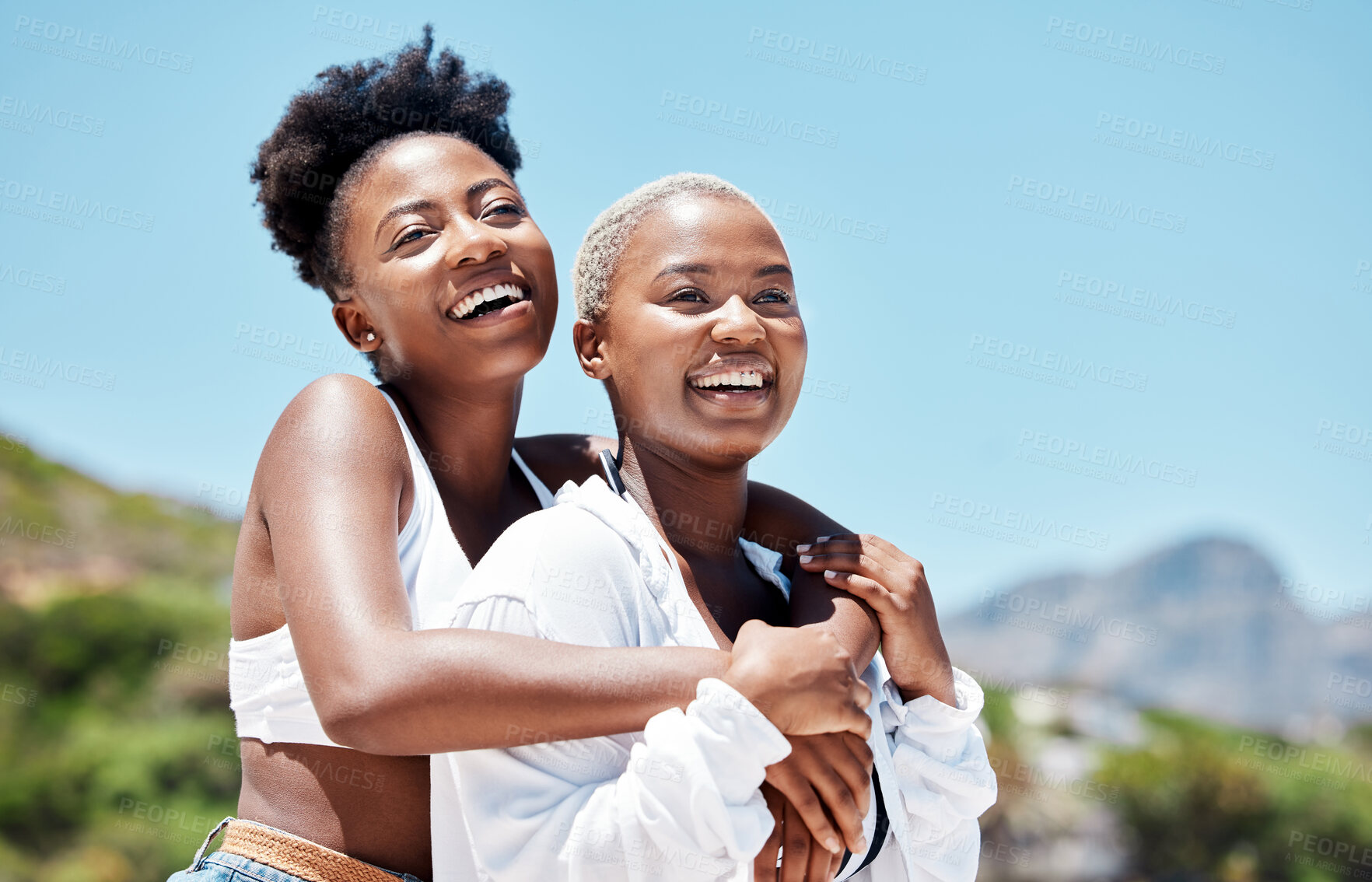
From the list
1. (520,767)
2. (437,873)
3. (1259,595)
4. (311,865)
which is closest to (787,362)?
(520,767)

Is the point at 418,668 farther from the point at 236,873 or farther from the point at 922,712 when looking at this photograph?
the point at 922,712

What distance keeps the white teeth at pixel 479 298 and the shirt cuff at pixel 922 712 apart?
1.28m

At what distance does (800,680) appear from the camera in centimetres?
194

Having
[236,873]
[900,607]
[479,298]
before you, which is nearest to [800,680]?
[900,607]

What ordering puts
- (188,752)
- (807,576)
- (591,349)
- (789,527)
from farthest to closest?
(188,752)
(789,527)
(591,349)
(807,576)

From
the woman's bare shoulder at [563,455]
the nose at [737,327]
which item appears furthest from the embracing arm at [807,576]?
the nose at [737,327]

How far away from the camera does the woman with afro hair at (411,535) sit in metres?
1.88

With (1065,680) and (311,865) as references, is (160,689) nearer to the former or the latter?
(311,865)

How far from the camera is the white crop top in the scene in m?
2.34

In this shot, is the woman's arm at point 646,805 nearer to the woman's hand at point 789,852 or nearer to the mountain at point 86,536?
the woman's hand at point 789,852

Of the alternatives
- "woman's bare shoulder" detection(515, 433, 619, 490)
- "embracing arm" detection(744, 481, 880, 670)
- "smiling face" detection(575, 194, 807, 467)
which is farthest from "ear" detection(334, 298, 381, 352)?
"embracing arm" detection(744, 481, 880, 670)

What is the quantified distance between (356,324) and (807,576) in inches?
53.6

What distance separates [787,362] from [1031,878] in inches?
468

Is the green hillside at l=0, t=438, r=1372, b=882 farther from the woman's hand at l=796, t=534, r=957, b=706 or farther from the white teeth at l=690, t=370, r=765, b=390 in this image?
the white teeth at l=690, t=370, r=765, b=390
